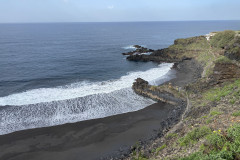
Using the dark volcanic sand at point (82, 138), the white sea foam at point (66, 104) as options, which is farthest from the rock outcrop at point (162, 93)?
the dark volcanic sand at point (82, 138)

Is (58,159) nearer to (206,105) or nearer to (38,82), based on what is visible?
(206,105)

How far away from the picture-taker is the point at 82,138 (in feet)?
77.5

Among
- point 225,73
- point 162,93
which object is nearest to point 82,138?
point 162,93

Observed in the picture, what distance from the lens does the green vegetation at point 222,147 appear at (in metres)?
11.0

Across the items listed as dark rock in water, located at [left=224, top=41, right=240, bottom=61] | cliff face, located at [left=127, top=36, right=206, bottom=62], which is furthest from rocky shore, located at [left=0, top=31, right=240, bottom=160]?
cliff face, located at [left=127, top=36, right=206, bottom=62]

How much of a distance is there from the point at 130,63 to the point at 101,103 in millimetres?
30778

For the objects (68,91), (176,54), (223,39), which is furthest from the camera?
(176,54)

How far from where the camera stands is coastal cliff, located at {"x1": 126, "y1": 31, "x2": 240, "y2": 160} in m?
13.0

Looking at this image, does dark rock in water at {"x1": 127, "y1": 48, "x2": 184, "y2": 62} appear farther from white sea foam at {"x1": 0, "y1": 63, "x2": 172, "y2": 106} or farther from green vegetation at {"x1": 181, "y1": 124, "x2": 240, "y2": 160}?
green vegetation at {"x1": 181, "y1": 124, "x2": 240, "y2": 160}

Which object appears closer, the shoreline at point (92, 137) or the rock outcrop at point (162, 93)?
the shoreline at point (92, 137)

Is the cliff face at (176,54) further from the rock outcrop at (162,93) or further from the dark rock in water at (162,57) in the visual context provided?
the rock outcrop at (162,93)

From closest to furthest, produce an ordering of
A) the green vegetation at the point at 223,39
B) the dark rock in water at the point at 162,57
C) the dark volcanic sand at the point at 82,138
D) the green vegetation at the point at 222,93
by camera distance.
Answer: the dark volcanic sand at the point at 82,138 < the green vegetation at the point at 222,93 < the green vegetation at the point at 223,39 < the dark rock in water at the point at 162,57

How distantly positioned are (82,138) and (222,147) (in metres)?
16.8

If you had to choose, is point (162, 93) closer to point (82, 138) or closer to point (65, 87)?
point (82, 138)
